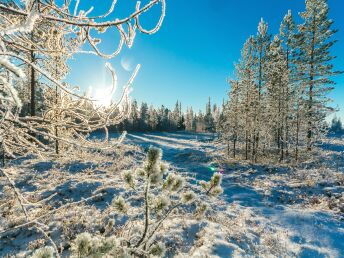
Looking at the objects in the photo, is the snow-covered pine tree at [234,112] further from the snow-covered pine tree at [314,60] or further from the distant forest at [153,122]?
the distant forest at [153,122]

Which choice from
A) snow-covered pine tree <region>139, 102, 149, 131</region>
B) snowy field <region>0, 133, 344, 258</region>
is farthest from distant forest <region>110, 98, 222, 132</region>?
snowy field <region>0, 133, 344, 258</region>

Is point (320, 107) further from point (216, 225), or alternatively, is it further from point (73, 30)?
point (73, 30)

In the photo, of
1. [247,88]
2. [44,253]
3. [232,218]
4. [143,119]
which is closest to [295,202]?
[232,218]

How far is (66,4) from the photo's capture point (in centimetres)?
233

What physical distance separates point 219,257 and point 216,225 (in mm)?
1791

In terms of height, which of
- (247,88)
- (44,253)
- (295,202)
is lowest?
(295,202)

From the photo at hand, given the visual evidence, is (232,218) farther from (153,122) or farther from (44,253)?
(153,122)

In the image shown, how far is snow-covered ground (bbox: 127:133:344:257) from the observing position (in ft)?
22.2

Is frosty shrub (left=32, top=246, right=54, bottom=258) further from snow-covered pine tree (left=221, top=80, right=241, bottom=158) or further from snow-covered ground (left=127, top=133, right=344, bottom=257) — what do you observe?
snow-covered pine tree (left=221, top=80, right=241, bottom=158)

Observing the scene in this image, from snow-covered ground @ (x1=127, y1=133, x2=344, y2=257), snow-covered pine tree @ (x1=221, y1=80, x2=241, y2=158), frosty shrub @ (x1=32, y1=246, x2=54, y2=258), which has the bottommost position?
snow-covered ground @ (x1=127, y1=133, x2=344, y2=257)

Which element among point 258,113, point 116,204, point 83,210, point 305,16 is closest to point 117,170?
point 83,210

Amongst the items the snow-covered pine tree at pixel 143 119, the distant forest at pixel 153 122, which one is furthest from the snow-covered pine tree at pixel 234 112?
the snow-covered pine tree at pixel 143 119

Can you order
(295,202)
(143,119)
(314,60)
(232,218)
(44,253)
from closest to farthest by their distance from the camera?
(44,253) → (232,218) → (295,202) → (314,60) → (143,119)

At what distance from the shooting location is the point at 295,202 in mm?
10555
